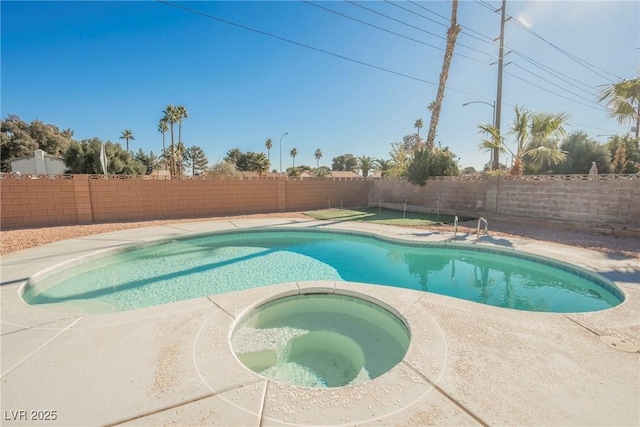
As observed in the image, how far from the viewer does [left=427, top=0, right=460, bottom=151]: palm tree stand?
43.7 feet

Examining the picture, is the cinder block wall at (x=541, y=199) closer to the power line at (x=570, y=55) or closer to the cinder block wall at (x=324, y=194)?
the cinder block wall at (x=324, y=194)

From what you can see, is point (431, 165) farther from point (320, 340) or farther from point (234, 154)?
point (234, 154)

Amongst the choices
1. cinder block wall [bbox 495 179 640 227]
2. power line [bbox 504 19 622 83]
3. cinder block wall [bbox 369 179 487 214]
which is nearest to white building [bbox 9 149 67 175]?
cinder block wall [bbox 369 179 487 214]

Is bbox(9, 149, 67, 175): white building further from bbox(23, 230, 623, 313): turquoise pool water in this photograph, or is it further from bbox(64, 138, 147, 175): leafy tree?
bbox(23, 230, 623, 313): turquoise pool water

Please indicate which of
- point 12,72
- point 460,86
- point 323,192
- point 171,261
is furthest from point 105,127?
point 460,86

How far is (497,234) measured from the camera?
8.70 m

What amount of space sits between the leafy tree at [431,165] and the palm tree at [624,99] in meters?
5.73

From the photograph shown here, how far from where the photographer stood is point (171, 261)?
284 inches

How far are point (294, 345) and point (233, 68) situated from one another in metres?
13.9

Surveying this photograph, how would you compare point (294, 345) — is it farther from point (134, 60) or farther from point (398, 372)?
point (134, 60)

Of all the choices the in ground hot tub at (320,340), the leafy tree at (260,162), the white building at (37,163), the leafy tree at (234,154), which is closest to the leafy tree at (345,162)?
the leafy tree at (234,154)

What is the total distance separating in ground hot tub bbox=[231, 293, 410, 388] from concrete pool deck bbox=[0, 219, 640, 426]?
0.93ft

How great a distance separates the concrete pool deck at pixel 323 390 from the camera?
198 cm

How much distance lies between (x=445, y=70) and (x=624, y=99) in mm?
7530
